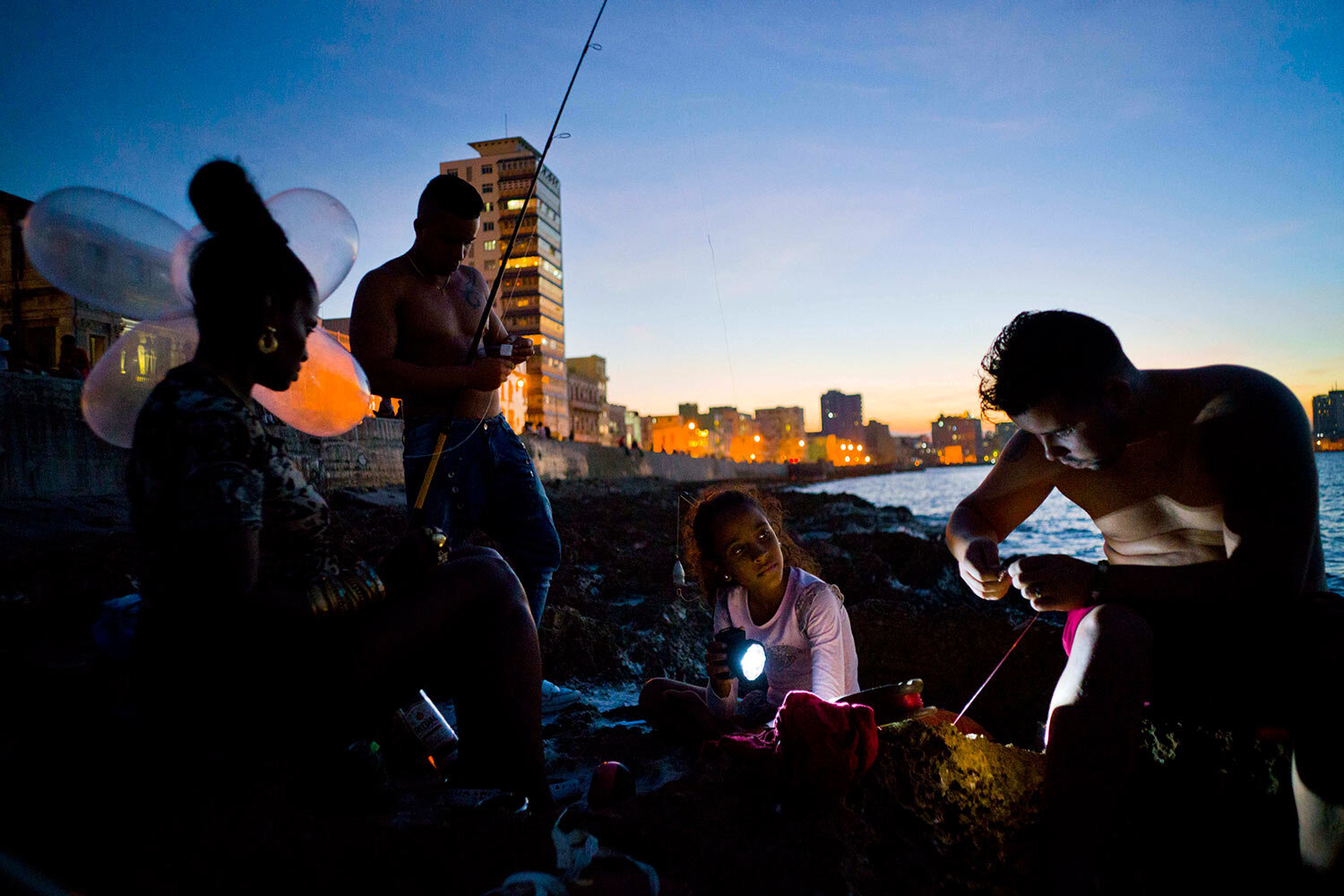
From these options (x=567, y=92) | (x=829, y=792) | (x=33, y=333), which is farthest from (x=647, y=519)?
(x=33, y=333)

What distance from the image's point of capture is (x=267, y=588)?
54.0 inches

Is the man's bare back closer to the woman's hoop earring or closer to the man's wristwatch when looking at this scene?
the man's wristwatch

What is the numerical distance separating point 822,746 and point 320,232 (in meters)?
2.15

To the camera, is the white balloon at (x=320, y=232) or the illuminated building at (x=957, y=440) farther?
the illuminated building at (x=957, y=440)

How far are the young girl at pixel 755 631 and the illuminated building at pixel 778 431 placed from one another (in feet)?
402

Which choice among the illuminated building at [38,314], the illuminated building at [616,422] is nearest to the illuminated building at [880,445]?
the illuminated building at [616,422]

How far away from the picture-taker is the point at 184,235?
183cm

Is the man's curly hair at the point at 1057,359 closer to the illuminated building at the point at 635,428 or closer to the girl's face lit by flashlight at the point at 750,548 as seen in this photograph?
the girl's face lit by flashlight at the point at 750,548

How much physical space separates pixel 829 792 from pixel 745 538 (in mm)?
1035

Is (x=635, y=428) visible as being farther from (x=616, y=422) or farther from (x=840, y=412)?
(x=840, y=412)

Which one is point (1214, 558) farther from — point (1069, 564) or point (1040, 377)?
point (1040, 377)

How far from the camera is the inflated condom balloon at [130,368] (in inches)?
72.2

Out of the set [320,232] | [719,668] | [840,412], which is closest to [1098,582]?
[719,668]

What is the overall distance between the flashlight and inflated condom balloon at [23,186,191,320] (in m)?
1.89
